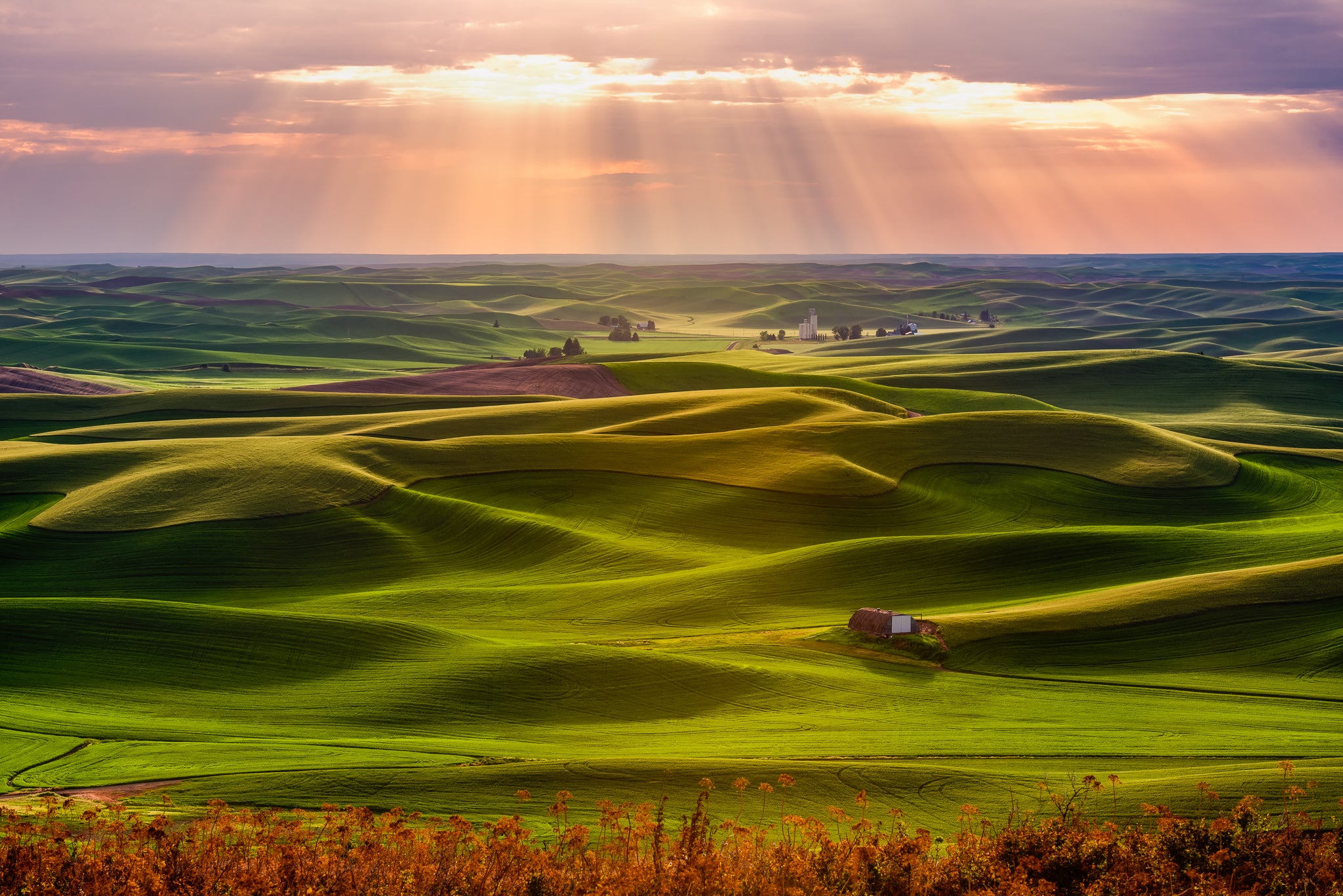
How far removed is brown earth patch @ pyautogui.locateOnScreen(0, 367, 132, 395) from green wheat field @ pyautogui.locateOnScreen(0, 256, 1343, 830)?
722 inches

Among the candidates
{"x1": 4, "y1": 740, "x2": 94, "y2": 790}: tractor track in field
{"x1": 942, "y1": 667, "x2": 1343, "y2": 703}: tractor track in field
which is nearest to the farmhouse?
{"x1": 942, "y1": 667, "x2": 1343, "y2": 703}: tractor track in field

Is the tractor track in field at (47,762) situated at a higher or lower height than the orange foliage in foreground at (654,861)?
lower

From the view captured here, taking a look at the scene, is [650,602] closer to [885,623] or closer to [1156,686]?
[885,623]

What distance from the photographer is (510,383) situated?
10556 cm

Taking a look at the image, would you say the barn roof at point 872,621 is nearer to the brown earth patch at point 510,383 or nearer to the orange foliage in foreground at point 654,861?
the orange foliage in foreground at point 654,861

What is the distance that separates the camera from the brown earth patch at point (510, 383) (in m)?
102

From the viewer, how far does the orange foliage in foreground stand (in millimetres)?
13102

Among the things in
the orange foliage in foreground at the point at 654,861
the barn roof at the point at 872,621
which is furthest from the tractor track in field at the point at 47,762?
the barn roof at the point at 872,621

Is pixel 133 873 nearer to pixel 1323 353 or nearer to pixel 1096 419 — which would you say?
pixel 1096 419

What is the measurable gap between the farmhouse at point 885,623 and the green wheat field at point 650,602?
2.29 feet

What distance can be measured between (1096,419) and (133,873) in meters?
67.5

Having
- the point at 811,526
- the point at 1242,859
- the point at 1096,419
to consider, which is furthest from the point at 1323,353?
the point at 1242,859

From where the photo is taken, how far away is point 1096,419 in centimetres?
7094

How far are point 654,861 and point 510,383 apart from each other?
3683 inches
